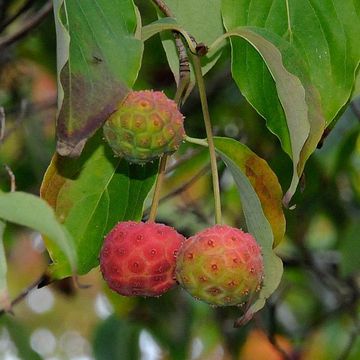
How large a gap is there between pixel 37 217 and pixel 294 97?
15.0 inches

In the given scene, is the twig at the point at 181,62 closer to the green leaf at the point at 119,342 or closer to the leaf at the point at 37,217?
the leaf at the point at 37,217

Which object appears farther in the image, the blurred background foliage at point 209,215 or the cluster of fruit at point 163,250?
the blurred background foliage at point 209,215

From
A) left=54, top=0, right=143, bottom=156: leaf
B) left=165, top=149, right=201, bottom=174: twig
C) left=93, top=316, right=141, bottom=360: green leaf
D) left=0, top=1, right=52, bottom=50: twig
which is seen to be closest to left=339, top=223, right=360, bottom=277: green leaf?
left=165, top=149, right=201, bottom=174: twig

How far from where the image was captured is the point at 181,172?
8.83ft

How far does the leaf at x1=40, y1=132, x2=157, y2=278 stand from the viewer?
1396mm

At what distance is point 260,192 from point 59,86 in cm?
37

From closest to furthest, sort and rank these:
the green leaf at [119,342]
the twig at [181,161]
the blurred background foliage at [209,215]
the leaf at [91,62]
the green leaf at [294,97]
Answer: the leaf at [91,62] < the green leaf at [294,97] < the twig at [181,161] < the blurred background foliage at [209,215] < the green leaf at [119,342]

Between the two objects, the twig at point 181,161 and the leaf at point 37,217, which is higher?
the leaf at point 37,217

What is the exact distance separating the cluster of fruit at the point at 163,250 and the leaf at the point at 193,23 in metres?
0.16

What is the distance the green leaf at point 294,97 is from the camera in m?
1.24

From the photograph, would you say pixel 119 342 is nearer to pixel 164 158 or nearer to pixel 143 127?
pixel 164 158

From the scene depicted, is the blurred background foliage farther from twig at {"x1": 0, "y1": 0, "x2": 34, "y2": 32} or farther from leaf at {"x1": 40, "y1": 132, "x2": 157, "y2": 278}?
leaf at {"x1": 40, "y1": 132, "x2": 157, "y2": 278}

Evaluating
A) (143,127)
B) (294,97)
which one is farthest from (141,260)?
(294,97)

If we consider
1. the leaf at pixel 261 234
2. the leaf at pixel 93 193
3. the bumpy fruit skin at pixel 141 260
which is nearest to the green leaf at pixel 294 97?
the leaf at pixel 261 234
